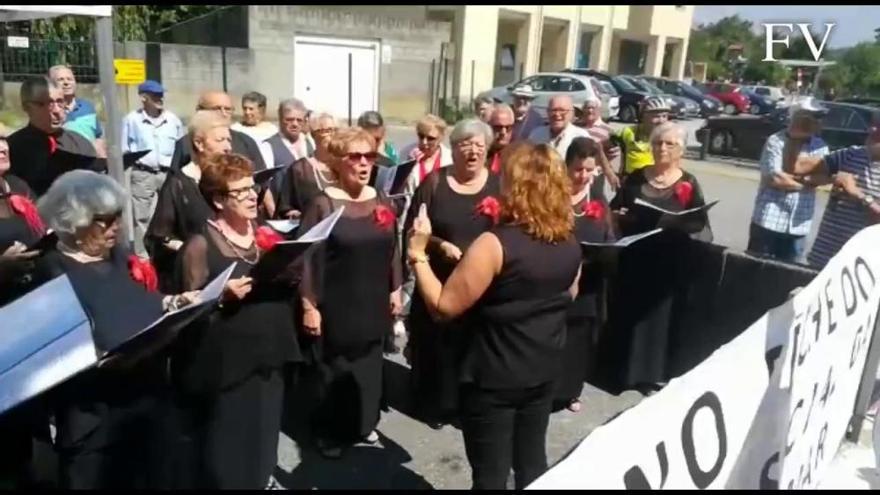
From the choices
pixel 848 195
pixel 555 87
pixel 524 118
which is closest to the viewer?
pixel 848 195

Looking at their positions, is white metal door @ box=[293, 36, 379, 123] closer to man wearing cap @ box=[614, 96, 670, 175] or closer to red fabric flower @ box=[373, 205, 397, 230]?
man wearing cap @ box=[614, 96, 670, 175]

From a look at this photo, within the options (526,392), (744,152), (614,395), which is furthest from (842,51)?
(526,392)

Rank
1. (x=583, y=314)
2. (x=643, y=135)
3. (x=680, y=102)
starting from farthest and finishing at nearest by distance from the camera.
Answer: (x=680, y=102) < (x=643, y=135) < (x=583, y=314)

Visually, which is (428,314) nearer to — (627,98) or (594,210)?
(594,210)

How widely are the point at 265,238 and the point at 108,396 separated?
31.8 inches

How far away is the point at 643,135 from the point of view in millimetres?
6590

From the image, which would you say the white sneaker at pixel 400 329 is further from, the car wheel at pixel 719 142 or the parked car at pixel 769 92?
the parked car at pixel 769 92

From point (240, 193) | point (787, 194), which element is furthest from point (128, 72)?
point (787, 194)

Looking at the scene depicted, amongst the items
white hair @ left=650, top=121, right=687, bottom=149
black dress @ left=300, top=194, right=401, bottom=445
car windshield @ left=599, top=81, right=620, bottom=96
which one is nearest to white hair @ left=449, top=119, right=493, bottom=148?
black dress @ left=300, top=194, right=401, bottom=445

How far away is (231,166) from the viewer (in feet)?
9.84

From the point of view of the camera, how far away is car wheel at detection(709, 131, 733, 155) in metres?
17.8

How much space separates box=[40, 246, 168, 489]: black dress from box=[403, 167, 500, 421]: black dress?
1375 millimetres

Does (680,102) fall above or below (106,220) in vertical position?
below

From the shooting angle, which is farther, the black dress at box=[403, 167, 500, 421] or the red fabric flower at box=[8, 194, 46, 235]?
the black dress at box=[403, 167, 500, 421]
